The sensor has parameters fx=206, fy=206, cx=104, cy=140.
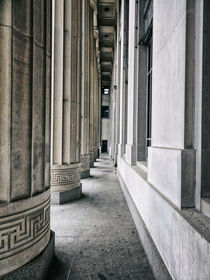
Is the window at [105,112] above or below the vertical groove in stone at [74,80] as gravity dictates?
above

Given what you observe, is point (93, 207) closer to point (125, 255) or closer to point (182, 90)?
point (125, 255)

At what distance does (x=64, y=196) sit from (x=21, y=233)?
3.88 m

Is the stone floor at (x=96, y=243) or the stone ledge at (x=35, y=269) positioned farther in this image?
the stone floor at (x=96, y=243)

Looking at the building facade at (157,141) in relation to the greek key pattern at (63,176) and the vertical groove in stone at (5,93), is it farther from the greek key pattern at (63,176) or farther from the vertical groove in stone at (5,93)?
the greek key pattern at (63,176)

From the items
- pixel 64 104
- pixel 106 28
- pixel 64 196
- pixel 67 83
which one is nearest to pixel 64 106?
pixel 64 104

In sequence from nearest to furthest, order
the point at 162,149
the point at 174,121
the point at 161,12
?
the point at 174,121, the point at 162,149, the point at 161,12

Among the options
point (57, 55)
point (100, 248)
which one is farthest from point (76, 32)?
point (100, 248)

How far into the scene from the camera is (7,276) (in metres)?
2.28

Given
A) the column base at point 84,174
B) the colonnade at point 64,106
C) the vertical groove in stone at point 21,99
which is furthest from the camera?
the column base at point 84,174

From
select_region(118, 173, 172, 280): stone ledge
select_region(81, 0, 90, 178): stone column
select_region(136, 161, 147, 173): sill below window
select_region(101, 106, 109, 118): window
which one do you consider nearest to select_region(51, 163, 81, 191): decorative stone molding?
select_region(136, 161, 147, 173): sill below window

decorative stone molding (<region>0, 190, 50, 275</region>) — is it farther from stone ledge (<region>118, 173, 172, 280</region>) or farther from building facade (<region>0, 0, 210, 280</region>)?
stone ledge (<region>118, 173, 172, 280</region>)

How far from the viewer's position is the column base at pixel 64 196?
605 centimetres

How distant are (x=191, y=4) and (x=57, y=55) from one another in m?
4.93

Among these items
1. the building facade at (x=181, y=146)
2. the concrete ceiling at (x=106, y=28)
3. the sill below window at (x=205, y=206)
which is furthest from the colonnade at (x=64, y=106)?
the concrete ceiling at (x=106, y=28)
